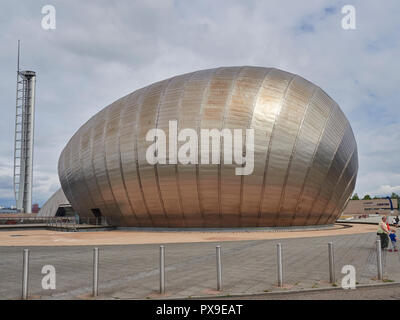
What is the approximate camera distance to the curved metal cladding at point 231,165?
2592 centimetres

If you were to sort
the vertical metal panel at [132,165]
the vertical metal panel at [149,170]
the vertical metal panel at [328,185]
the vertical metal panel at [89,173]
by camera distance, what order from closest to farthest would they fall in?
the vertical metal panel at [149,170]
the vertical metal panel at [132,165]
the vertical metal panel at [328,185]
the vertical metal panel at [89,173]

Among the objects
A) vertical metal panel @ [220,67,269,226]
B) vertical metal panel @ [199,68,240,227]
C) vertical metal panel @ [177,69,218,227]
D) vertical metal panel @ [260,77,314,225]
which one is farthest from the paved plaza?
vertical metal panel @ [177,69,218,227]

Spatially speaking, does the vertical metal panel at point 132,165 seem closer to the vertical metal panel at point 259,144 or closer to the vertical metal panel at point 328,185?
the vertical metal panel at point 259,144

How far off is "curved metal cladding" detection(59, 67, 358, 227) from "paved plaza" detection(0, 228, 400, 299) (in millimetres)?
11306

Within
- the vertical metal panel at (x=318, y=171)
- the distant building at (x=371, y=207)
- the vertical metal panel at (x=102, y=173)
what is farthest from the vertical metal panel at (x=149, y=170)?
the distant building at (x=371, y=207)

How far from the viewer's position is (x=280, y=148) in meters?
26.0

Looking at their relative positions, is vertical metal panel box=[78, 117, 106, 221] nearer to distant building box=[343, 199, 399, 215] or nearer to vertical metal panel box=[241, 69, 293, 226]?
vertical metal panel box=[241, 69, 293, 226]

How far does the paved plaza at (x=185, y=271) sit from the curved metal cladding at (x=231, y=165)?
11306mm

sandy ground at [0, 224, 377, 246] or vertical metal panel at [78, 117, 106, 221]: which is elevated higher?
vertical metal panel at [78, 117, 106, 221]

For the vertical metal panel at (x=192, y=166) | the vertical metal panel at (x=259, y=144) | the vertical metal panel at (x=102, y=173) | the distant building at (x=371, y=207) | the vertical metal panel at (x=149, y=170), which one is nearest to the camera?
the vertical metal panel at (x=259, y=144)

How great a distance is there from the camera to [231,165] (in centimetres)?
2545

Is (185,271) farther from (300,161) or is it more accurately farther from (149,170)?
(300,161)

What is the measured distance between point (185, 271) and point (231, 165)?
16.1 m

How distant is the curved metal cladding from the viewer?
25.9 m
